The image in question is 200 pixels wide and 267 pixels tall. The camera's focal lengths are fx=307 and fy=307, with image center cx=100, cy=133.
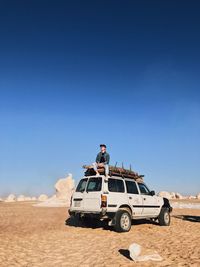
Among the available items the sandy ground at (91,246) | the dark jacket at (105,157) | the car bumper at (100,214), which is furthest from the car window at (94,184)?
the sandy ground at (91,246)

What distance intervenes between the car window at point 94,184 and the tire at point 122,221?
50.2 inches

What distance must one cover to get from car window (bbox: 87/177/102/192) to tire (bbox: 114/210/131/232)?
1276mm

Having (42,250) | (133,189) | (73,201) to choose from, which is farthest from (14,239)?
(133,189)

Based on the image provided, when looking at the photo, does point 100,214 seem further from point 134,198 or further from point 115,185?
point 134,198

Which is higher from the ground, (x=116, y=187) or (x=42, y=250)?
(x=116, y=187)

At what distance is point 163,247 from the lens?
9.11 m

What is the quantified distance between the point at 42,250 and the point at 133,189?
5869mm

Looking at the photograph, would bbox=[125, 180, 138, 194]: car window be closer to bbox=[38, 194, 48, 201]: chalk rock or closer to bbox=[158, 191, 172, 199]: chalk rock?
bbox=[38, 194, 48, 201]: chalk rock

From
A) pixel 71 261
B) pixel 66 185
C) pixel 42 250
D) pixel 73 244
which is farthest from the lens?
pixel 66 185

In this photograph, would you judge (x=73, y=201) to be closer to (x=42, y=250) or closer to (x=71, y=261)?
(x=42, y=250)

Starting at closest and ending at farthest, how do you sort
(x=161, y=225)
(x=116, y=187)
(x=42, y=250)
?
(x=42, y=250)
(x=116, y=187)
(x=161, y=225)

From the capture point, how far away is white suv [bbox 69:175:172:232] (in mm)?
12016

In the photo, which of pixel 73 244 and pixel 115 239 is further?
pixel 115 239

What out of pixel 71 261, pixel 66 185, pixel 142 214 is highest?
pixel 66 185
